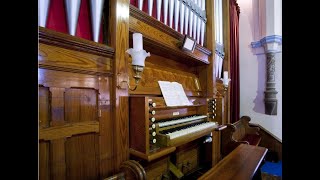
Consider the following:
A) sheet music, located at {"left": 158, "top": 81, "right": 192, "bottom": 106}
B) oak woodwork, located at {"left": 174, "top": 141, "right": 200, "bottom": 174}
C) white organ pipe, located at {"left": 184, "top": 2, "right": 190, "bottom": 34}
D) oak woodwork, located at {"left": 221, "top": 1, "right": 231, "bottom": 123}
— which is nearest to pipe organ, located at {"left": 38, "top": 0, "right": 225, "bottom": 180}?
sheet music, located at {"left": 158, "top": 81, "right": 192, "bottom": 106}

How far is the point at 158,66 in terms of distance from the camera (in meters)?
2.73

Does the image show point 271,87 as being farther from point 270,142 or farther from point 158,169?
point 158,169

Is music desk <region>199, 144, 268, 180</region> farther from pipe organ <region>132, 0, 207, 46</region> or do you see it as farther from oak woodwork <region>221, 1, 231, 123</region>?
oak woodwork <region>221, 1, 231, 123</region>

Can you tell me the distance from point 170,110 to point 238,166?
3.53ft

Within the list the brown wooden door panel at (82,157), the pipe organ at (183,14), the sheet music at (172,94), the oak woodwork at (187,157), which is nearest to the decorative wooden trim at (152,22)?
the pipe organ at (183,14)

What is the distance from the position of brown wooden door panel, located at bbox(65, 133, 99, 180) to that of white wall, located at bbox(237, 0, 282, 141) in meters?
4.86

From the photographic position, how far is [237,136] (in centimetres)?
417

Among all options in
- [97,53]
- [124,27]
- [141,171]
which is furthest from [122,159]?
[124,27]

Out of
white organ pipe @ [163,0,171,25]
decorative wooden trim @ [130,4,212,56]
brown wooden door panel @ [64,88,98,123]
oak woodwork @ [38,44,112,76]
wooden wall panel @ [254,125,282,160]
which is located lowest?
wooden wall panel @ [254,125,282,160]

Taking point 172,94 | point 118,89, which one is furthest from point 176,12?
point 118,89

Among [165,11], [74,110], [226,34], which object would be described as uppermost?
[226,34]

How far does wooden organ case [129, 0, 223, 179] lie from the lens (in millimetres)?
1785
